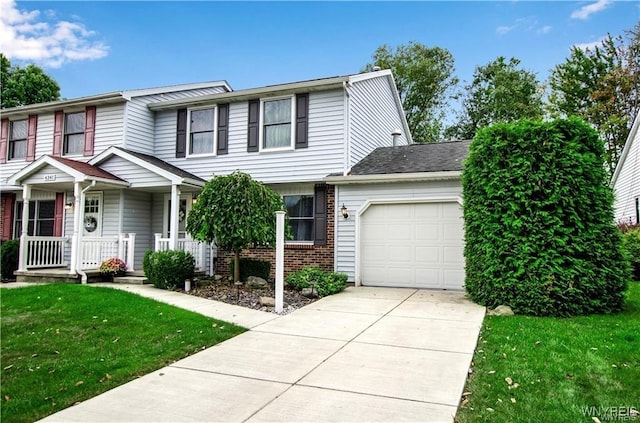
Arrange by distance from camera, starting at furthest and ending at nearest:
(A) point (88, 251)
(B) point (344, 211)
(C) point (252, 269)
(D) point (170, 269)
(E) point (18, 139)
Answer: (E) point (18, 139)
(A) point (88, 251)
(B) point (344, 211)
(C) point (252, 269)
(D) point (170, 269)

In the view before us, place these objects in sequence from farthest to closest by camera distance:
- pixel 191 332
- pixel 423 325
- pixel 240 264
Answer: pixel 240 264 → pixel 423 325 → pixel 191 332

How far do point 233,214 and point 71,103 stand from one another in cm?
769

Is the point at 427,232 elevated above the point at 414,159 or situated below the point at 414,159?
below

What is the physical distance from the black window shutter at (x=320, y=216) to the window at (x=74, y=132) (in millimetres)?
7745

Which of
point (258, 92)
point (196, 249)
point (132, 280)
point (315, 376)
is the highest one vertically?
point (258, 92)

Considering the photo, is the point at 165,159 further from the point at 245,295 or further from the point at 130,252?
the point at 245,295

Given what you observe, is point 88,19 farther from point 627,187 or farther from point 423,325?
point 627,187

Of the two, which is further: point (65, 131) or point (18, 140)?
point (18, 140)

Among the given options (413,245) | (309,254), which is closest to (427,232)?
(413,245)

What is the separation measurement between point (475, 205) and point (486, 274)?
1.27 m

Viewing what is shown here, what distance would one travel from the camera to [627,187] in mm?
15039

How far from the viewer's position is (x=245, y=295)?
348 inches

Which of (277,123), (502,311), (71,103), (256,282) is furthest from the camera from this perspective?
Answer: (71,103)

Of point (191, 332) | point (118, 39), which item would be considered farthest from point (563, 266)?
point (118, 39)
